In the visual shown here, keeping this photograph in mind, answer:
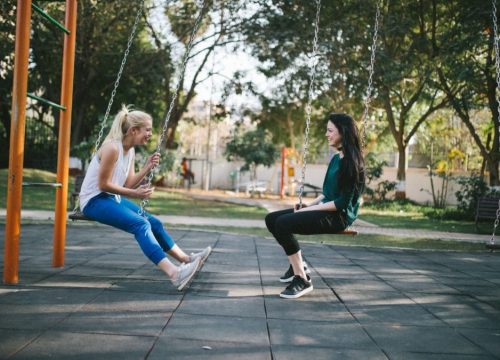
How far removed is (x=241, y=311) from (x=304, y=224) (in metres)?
0.92

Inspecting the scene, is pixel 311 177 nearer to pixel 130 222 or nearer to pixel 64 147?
pixel 64 147

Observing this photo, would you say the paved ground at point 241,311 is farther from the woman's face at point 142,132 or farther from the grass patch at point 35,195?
the grass patch at point 35,195

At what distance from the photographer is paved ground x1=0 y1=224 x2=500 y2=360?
2.39m

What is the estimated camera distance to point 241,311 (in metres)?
3.08

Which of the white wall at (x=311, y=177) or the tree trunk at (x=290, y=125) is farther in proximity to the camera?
the tree trunk at (x=290, y=125)

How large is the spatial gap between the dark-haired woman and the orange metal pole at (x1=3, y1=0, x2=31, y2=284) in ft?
6.69

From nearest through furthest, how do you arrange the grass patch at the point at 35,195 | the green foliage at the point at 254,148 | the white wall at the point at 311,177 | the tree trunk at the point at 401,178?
1. the grass patch at the point at 35,195
2. the tree trunk at the point at 401,178
3. the green foliage at the point at 254,148
4. the white wall at the point at 311,177

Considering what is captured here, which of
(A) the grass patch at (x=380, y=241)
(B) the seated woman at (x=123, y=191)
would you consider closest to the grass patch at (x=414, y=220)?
(A) the grass patch at (x=380, y=241)

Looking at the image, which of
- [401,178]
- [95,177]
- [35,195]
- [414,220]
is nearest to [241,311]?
[95,177]

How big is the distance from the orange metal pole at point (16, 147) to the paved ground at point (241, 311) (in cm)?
24

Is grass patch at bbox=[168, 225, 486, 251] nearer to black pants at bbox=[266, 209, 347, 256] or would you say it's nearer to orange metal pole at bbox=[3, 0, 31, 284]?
black pants at bbox=[266, 209, 347, 256]

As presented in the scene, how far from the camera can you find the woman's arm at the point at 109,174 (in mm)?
3406

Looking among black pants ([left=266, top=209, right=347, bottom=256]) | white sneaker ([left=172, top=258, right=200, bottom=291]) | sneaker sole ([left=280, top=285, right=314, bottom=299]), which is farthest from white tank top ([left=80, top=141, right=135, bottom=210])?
sneaker sole ([left=280, top=285, right=314, bottom=299])

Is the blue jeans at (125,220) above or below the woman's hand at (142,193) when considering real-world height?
below
